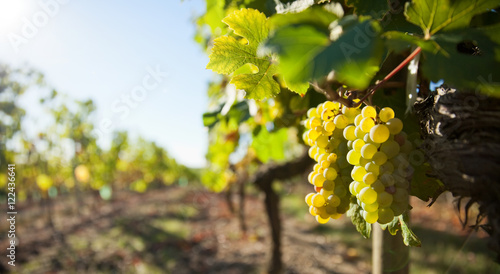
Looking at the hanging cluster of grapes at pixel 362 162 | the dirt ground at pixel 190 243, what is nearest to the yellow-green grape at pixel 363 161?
the hanging cluster of grapes at pixel 362 162

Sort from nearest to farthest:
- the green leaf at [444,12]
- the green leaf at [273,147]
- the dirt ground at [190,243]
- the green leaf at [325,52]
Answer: the green leaf at [325,52], the green leaf at [444,12], the green leaf at [273,147], the dirt ground at [190,243]

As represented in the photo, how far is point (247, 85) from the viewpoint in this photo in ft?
2.72

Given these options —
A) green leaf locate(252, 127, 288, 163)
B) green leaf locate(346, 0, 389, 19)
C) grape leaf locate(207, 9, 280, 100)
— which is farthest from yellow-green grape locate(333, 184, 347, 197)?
green leaf locate(252, 127, 288, 163)

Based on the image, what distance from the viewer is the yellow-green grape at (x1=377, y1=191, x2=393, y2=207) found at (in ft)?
2.17

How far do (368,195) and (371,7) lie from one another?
444 mm

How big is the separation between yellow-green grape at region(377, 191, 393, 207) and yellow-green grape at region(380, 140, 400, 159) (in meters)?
0.09

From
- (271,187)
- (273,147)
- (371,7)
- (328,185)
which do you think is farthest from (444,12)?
(271,187)

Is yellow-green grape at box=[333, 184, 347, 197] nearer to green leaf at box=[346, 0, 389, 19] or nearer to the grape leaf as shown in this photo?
the grape leaf

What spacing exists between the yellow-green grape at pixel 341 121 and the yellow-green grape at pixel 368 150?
0.32ft

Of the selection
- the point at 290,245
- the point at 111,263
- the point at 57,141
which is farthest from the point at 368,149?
the point at 57,141

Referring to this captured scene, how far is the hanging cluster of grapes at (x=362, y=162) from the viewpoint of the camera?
672 mm

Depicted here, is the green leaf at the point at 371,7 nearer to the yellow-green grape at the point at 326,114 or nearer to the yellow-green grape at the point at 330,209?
the yellow-green grape at the point at 326,114

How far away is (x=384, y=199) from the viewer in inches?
26.0

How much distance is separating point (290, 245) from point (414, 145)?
6.57m
